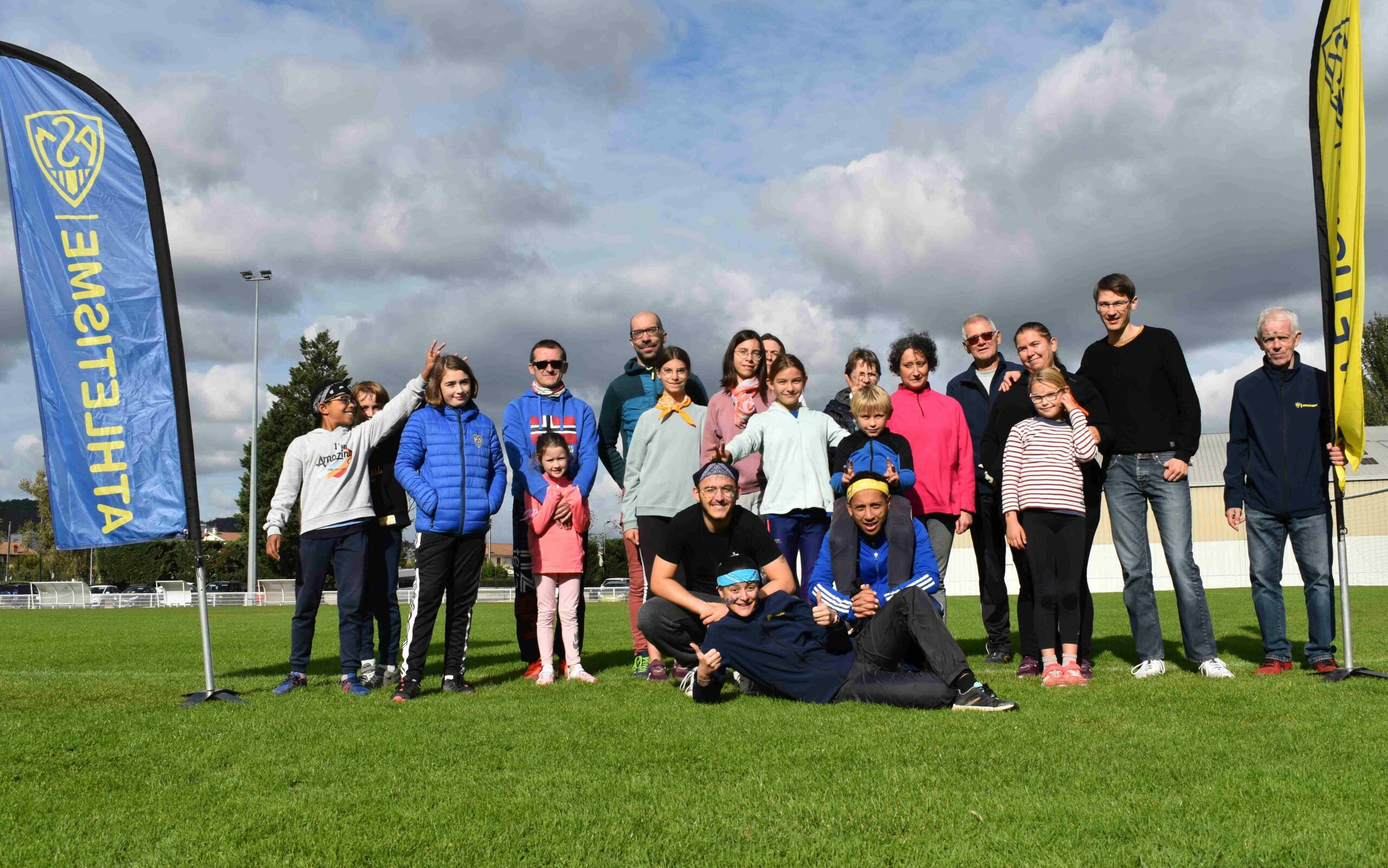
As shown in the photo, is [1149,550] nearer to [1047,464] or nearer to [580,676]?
[1047,464]

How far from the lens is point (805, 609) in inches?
203

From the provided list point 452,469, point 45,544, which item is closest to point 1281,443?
point 452,469

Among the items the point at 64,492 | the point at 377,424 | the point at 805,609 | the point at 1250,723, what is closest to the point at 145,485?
the point at 64,492

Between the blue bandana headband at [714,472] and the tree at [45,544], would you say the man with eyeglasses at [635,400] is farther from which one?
the tree at [45,544]

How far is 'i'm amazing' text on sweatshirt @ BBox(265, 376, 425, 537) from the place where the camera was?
241 inches

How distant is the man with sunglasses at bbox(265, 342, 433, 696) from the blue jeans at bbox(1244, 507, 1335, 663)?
5384mm

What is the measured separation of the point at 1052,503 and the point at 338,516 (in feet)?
14.6

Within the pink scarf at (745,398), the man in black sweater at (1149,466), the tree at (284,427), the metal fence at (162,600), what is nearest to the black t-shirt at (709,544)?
the pink scarf at (745,398)

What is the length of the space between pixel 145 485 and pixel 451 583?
187 centimetres

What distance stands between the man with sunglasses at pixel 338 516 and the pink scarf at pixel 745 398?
199 centimetres

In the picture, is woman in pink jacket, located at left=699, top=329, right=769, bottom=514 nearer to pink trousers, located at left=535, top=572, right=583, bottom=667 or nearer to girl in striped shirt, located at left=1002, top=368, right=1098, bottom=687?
pink trousers, located at left=535, top=572, right=583, bottom=667

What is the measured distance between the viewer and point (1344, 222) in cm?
543

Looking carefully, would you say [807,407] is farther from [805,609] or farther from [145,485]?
[145,485]

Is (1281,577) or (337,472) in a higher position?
(337,472)
